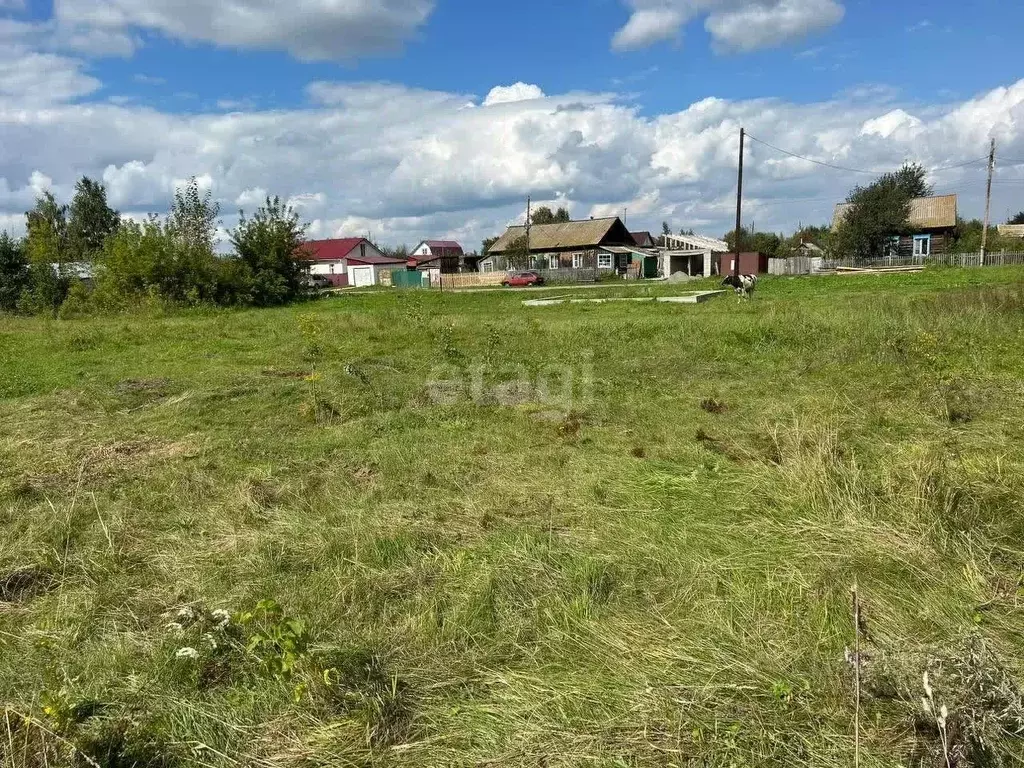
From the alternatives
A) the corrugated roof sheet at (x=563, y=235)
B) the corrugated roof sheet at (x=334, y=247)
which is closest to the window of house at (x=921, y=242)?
the corrugated roof sheet at (x=563, y=235)

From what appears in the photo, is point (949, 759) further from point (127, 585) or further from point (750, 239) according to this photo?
point (750, 239)

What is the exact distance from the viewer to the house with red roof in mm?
65938

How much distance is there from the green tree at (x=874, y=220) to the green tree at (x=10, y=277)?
48.8 m

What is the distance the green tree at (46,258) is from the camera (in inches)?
1105

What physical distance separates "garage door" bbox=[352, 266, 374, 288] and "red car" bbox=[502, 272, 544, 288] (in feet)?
75.1

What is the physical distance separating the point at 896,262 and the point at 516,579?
50.1m

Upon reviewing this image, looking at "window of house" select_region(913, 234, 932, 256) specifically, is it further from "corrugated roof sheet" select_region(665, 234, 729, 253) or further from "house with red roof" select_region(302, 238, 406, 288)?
"house with red roof" select_region(302, 238, 406, 288)

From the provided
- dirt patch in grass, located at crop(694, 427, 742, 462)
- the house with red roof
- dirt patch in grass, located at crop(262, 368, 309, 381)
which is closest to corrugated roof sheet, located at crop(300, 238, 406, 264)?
the house with red roof

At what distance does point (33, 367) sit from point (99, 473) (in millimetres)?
7779

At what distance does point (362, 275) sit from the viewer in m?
66.0

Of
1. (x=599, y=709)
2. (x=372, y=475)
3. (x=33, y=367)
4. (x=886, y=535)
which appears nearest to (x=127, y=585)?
(x=372, y=475)

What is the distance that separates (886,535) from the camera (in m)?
3.65

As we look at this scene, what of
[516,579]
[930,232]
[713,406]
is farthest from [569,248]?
[516,579]

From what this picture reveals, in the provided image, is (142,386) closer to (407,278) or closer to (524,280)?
(524,280)
